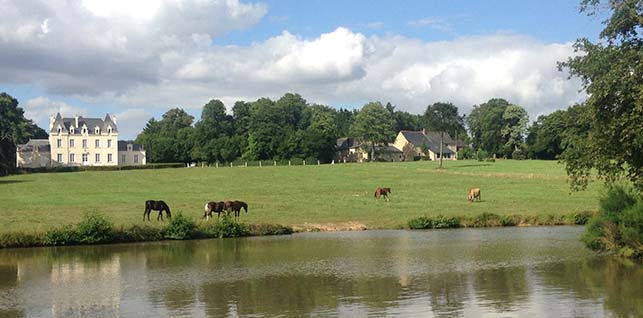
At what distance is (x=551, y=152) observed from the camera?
11019cm

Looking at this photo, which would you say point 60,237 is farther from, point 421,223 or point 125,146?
point 125,146

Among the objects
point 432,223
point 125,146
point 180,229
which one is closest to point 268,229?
point 180,229

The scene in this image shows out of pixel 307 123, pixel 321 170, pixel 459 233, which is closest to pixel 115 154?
pixel 307 123

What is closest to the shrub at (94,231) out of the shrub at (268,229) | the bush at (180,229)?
the bush at (180,229)

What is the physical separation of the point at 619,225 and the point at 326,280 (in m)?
11.0

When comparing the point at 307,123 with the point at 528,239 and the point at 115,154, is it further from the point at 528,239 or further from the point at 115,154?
the point at 528,239

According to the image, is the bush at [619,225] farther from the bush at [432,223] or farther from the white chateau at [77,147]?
the white chateau at [77,147]

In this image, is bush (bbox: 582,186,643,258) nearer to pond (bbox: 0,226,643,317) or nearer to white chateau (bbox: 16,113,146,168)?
pond (bbox: 0,226,643,317)

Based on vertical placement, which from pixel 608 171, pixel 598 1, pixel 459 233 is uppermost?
pixel 598 1

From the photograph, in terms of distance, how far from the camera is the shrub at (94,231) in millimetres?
31125

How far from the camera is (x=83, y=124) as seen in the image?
12788cm

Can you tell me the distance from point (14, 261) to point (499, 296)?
19094 millimetres

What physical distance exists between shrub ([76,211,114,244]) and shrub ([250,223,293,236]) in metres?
7.40

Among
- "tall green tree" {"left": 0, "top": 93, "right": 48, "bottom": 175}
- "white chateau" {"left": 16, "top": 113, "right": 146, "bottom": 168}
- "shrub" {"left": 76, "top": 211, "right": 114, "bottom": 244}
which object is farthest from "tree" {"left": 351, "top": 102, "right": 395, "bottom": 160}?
"shrub" {"left": 76, "top": 211, "right": 114, "bottom": 244}
